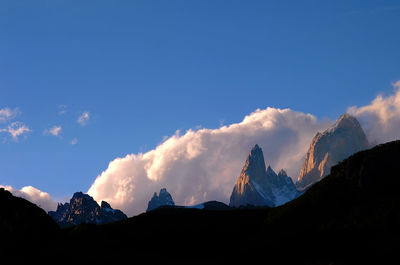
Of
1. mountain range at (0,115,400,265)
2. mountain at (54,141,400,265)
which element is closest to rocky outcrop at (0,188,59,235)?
mountain range at (0,115,400,265)

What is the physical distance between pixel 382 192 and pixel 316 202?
18.1 metres

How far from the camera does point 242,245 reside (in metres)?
124

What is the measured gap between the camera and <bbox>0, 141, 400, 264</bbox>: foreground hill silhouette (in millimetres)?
102750

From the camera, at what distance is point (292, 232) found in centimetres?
A: 12469

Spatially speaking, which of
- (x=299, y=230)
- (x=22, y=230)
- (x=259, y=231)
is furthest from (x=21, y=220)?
(x=299, y=230)

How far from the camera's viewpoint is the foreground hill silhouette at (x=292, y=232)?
337ft

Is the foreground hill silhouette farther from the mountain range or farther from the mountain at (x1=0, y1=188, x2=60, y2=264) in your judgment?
the mountain at (x1=0, y1=188, x2=60, y2=264)

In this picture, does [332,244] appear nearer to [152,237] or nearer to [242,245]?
[242,245]

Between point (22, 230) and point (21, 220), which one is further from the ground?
point (21, 220)

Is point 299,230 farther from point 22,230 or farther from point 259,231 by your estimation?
point 22,230

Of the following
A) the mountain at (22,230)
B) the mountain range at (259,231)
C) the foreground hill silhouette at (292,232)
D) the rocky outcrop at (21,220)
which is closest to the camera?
the foreground hill silhouette at (292,232)

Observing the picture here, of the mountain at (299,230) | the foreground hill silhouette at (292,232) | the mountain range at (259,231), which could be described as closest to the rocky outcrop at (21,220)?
the mountain range at (259,231)

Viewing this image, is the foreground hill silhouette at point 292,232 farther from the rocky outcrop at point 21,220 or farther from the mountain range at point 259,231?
the rocky outcrop at point 21,220

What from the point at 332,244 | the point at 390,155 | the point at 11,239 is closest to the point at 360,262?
the point at 332,244
